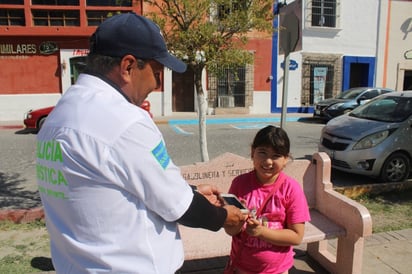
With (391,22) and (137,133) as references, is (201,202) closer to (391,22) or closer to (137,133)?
(137,133)

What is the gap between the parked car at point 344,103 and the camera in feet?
49.6

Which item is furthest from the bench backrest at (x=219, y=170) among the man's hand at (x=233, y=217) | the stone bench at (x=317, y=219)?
the man's hand at (x=233, y=217)

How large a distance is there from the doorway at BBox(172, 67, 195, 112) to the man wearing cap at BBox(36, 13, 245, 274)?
17233 mm

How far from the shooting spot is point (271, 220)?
230 cm

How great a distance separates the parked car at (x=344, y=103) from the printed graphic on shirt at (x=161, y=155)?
1462 centimetres

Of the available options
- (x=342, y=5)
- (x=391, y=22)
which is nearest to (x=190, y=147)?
(x=342, y=5)

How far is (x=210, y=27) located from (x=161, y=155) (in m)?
3.42

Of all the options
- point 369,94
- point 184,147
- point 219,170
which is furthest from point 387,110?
point 369,94

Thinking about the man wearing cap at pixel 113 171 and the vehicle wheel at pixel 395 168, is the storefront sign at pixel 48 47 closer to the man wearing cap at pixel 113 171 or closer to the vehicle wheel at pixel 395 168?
the vehicle wheel at pixel 395 168

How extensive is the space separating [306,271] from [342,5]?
1860 cm

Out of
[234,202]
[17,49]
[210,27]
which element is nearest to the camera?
[234,202]

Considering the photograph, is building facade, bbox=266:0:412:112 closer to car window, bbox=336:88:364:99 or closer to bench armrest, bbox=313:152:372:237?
car window, bbox=336:88:364:99

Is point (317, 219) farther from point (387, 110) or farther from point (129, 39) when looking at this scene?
point (387, 110)

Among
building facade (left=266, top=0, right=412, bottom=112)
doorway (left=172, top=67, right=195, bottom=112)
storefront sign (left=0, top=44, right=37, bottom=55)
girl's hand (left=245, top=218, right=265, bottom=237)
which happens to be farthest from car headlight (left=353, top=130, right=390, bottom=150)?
storefront sign (left=0, top=44, right=37, bottom=55)
